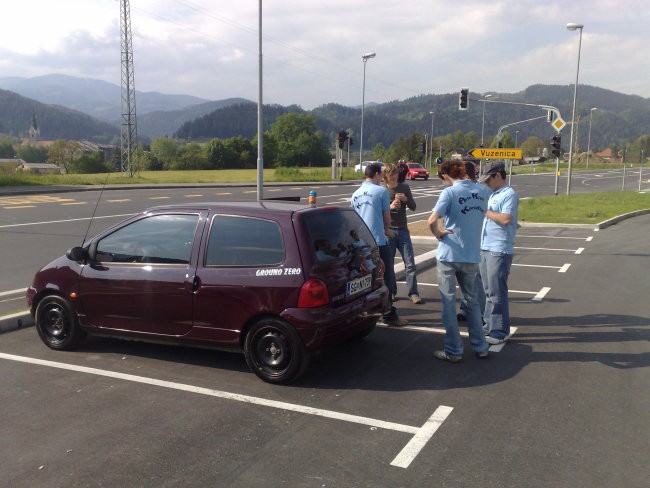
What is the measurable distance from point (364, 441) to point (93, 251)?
3.25 meters

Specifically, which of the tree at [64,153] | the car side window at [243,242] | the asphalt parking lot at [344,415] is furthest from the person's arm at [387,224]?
the tree at [64,153]

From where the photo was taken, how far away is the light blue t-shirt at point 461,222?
5.43 m

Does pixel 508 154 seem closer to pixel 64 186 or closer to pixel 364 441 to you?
pixel 364 441

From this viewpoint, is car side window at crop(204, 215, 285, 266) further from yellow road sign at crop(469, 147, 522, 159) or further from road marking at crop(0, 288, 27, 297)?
yellow road sign at crop(469, 147, 522, 159)

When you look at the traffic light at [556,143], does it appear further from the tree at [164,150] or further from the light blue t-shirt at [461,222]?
the tree at [164,150]

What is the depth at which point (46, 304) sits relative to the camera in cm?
582

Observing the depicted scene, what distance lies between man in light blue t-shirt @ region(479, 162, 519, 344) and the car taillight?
206cm

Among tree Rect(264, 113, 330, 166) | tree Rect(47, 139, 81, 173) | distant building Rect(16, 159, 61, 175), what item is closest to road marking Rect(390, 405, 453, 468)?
distant building Rect(16, 159, 61, 175)

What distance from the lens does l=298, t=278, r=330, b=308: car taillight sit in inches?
189

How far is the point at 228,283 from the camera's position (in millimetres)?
5008

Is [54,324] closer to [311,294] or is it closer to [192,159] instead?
[311,294]

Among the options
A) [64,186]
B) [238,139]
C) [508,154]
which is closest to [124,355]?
[508,154]

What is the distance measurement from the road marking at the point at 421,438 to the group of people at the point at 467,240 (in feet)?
3.87

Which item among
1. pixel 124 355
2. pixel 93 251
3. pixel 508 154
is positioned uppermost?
pixel 508 154
